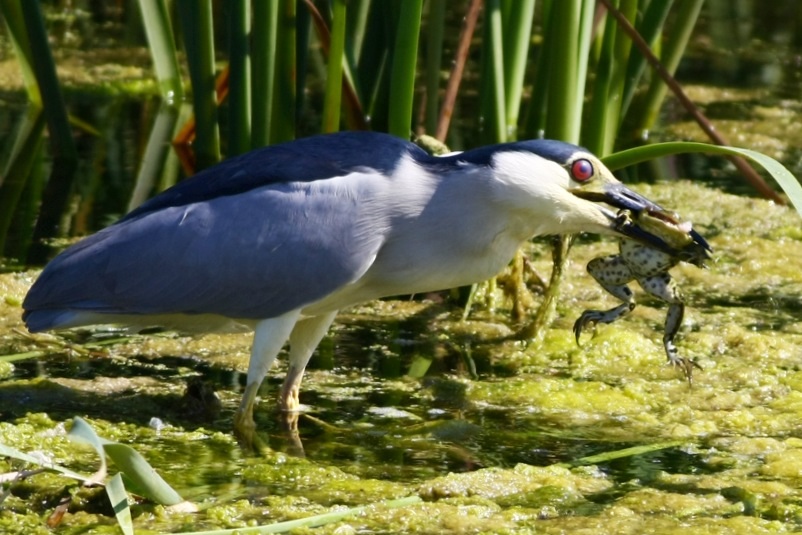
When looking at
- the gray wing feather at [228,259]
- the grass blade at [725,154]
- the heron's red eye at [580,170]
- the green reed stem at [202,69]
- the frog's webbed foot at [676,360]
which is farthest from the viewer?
the green reed stem at [202,69]

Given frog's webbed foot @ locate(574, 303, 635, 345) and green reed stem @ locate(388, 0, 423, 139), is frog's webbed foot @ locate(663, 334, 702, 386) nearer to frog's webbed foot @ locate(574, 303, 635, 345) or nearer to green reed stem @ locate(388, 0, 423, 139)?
Answer: frog's webbed foot @ locate(574, 303, 635, 345)

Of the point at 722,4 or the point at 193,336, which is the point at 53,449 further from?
the point at 722,4

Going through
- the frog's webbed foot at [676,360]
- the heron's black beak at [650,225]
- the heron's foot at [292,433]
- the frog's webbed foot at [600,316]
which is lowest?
the heron's foot at [292,433]

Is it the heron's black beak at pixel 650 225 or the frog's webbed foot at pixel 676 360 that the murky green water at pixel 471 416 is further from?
the heron's black beak at pixel 650 225

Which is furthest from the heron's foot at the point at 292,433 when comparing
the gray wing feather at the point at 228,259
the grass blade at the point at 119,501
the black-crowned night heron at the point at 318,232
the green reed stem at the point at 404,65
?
the green reed stem at the point at 404,65

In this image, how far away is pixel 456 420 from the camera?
15.4ft

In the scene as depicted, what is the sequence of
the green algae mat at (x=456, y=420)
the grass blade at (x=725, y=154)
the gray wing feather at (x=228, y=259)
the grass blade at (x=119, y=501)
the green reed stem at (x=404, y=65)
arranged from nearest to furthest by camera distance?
the grass blade at (x=119, y=501) < the green algae mat at (x=456, y=420) < the grass blade at (x=725, y=154) < the gray wing feather at (x=228, y=259) < the green reed stem at (x=404, y=65)

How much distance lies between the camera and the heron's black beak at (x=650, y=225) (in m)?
4.47

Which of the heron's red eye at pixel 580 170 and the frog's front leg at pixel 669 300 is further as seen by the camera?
the frog's front leg at pixel 669 300

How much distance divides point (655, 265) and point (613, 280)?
22cm

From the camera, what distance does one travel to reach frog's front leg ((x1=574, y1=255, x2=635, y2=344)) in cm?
465

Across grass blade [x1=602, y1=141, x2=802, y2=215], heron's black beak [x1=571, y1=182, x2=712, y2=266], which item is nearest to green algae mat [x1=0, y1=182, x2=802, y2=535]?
heron's black beak [x1=571, y1=182, x2=712, y2=266]

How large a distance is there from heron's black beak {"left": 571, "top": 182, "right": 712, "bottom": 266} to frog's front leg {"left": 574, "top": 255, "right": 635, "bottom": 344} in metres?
0.22

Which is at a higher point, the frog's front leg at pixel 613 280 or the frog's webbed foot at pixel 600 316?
the frog's front leg at pixel 613 280
